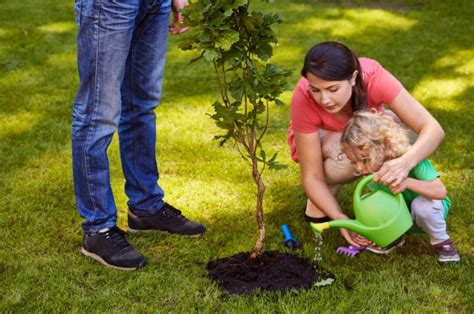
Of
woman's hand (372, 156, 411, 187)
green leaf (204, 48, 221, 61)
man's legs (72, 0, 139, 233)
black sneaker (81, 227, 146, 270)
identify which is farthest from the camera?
black sneaker (81, 227, 146, 270)

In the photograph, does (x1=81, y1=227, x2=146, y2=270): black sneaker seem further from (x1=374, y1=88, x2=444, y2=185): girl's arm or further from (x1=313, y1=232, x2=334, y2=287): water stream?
(x1=374, y1=88, x2=444, y2=185): girl's arm

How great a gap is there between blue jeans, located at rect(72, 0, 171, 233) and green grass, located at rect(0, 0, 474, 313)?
0.25 metres

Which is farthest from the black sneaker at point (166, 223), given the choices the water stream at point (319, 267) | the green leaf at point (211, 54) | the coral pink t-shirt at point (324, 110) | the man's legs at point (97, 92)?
the green leaf at point (211, 54)

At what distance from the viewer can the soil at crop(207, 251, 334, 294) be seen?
8.54 feet

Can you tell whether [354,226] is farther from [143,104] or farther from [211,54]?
[143,104]

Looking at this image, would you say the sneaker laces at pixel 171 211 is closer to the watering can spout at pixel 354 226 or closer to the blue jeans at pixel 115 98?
the blue jeans at pixel 115 98

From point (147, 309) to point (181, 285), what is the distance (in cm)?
21

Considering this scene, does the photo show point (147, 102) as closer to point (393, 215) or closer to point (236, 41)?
point (236, 41)

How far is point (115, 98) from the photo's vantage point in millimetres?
2582

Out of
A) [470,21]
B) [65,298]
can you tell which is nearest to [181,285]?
[65,298]

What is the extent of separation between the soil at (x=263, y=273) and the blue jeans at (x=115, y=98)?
495 millimetres

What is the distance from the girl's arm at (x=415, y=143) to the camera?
259 cm

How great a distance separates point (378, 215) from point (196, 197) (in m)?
1.14

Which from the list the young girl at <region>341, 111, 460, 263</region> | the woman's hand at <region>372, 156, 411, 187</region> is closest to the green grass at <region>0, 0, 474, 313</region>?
the young girl at <region>341, 111, 460, 263</region>
